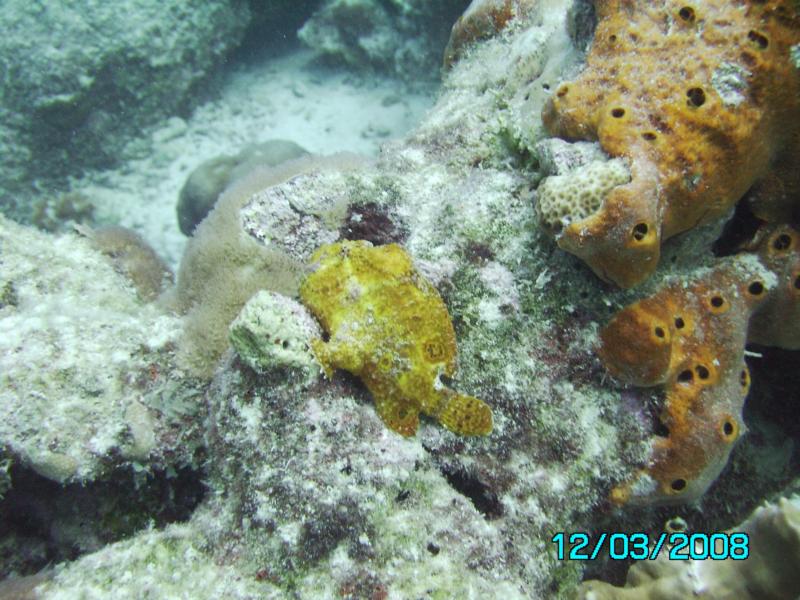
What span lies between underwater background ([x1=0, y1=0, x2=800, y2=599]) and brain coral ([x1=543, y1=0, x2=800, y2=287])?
12mm

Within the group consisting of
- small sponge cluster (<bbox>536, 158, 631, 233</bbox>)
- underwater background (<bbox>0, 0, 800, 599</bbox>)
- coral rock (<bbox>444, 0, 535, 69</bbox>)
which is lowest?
underwater background (<bbox>0, 0, 800, 599</bbox>)

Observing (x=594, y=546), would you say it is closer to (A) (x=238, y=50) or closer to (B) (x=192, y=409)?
(B) (x=192, y=409)

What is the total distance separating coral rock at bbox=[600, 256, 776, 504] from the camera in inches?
99.7

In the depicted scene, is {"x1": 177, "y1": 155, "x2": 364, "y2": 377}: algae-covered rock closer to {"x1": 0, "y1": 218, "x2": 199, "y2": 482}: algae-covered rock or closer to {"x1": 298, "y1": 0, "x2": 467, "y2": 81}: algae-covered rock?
{"x1": 0, "y1": 218, "x2": 199, "y2": 482}: algae-covered rock

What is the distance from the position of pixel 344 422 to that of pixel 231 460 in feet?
2.14

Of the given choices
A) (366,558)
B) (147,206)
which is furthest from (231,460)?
(147,206)

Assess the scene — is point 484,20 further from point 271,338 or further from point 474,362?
point 271,338

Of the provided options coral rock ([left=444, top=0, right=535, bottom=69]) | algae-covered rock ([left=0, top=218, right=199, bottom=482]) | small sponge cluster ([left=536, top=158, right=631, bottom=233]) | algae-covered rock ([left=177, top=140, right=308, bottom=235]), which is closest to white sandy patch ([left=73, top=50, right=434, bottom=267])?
algae-covered rock ([left=177, top=140, right=308, bottom=235])

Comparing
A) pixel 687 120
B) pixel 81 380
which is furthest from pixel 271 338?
pixel 687 120

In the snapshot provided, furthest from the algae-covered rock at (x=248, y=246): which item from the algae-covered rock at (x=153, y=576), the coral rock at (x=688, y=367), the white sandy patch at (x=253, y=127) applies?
the white sandy patch at (x=253, y=127)
